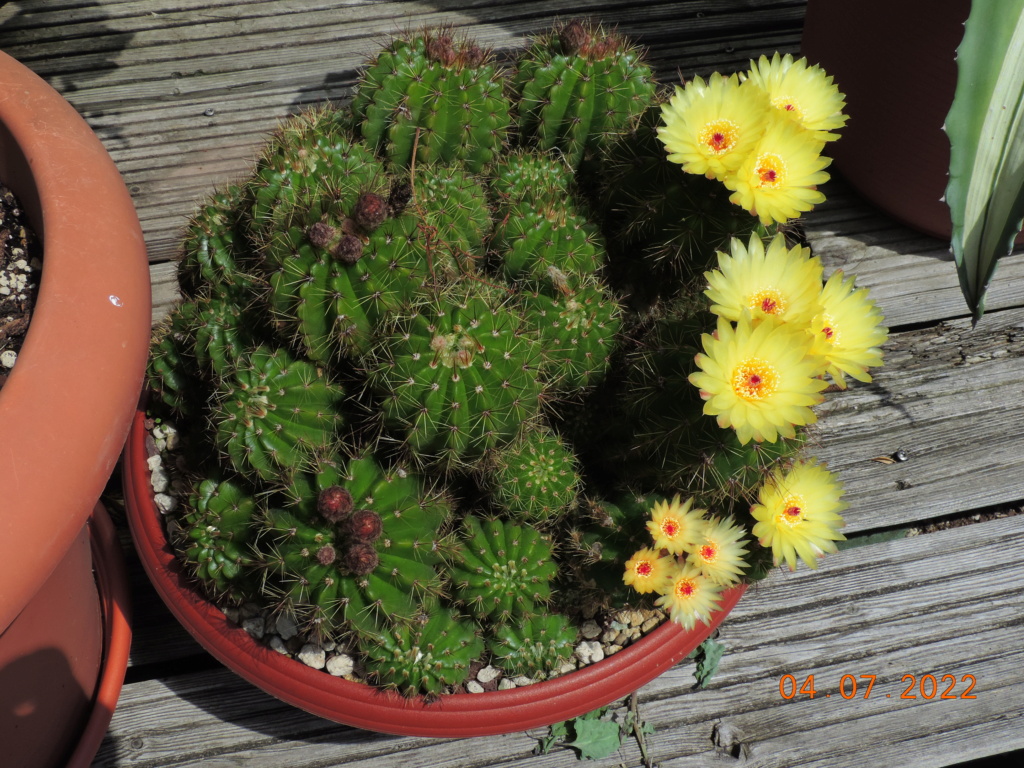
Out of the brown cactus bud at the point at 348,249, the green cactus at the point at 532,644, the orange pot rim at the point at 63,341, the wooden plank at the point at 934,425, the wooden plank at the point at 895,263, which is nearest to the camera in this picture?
the orange pot rim at the point at 63,341

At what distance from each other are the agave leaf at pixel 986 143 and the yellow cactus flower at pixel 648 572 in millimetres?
549

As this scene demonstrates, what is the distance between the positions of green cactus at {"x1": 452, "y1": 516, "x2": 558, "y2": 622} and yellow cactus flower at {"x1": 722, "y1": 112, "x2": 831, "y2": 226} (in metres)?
0.54

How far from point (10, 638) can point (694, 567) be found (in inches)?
36.2

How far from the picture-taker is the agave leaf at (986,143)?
1147 millimetres

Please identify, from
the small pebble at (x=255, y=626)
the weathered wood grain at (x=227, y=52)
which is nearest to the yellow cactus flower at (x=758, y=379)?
the small pebble at (x=255, y=626)

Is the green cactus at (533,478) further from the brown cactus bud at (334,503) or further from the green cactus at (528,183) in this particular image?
the green cactus at (528,183)

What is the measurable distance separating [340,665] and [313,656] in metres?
0.04

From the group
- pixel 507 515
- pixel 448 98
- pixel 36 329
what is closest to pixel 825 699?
pixel 507 515

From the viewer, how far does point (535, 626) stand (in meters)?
1.19

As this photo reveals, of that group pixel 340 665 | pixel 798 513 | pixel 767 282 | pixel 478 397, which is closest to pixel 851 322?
pixel 767 282

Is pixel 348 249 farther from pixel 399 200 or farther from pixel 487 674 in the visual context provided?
pixel 487 674

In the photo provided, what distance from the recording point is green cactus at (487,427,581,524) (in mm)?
1114

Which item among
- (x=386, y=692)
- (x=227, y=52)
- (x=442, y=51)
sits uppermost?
(x=442, y=51)

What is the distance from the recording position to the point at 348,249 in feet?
3.24
